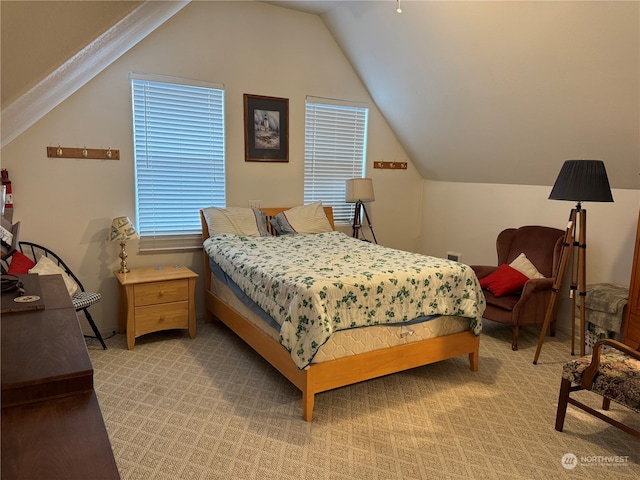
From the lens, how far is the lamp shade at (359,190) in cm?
457

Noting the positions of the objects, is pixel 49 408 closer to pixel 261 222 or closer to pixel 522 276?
pixel 261 222

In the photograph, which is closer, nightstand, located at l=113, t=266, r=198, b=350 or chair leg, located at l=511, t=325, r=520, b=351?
nightstand, located at l=113, t=266, r=198, b=350

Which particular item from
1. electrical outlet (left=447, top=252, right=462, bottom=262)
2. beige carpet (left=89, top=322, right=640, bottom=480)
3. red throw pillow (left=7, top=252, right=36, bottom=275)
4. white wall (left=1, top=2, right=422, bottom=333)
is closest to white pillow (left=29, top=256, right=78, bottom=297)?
red throw pillow (left=7, top=252, right=36, bottom=275)

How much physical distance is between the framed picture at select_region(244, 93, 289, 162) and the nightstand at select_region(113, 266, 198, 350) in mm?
1417

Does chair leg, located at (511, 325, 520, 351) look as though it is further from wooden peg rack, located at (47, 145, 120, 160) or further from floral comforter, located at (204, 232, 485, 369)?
wooden peg rack, located at (47, 145, 120, 160)

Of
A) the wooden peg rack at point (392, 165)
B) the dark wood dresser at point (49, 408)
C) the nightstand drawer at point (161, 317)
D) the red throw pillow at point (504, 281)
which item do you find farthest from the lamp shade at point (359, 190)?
the dark wood dresser at point (49, 408)

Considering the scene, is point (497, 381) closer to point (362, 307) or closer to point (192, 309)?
point (362, 307)

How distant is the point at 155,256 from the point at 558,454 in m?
3.36

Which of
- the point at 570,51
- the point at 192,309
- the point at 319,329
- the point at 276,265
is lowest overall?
the point at 192,309

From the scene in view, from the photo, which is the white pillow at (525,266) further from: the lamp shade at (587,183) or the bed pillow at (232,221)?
the bed pillow at (232,221)

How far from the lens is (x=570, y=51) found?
2859 millimetres

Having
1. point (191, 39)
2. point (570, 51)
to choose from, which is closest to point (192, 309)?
point (191, 39)

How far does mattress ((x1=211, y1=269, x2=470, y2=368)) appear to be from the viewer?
8.05 feet

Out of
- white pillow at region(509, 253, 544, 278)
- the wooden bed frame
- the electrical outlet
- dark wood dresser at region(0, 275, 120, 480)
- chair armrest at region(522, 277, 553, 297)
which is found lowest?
the wooden bed frame
